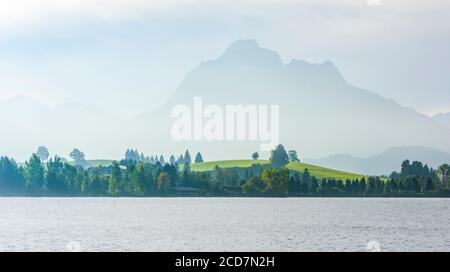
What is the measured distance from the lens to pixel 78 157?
63.3m

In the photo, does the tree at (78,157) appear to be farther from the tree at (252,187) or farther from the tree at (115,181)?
the tree at (252,187)

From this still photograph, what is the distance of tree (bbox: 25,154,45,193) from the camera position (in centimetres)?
8360

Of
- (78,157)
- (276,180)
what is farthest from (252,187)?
(78,157)

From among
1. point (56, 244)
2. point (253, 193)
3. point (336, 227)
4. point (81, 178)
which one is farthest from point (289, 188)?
point (56, 244)

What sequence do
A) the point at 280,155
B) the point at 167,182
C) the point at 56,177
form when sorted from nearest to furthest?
the point at 280,155
the point at 167,182
the point at 56,177

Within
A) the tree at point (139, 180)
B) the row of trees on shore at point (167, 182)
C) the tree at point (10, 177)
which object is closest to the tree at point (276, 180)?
the row of trees on shore at point (167, 182)

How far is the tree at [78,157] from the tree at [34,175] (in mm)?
7693

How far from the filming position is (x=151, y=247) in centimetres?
3050

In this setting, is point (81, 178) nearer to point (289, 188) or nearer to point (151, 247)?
point (289, 188)

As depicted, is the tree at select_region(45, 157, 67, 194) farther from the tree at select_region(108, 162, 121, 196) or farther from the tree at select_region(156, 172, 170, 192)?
the tree at select_region(156, 172, 170, 192)

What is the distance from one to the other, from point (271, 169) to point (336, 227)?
108 ft

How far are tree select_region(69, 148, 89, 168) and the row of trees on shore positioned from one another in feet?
4.55

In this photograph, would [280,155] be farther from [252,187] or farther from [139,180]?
[252,187]

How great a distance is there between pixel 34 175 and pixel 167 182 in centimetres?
1652
